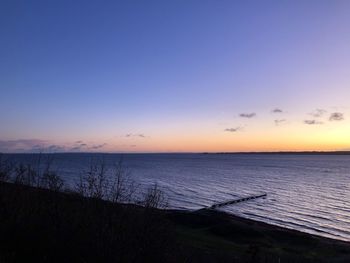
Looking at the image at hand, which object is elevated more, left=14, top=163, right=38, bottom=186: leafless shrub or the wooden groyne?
left=14, top=163, right=38, bottom=186: leafless shrub

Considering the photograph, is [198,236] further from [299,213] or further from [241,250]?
[299,213]

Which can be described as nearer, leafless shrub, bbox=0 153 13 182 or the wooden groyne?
leafless shrub, bbox=0 153 13 182

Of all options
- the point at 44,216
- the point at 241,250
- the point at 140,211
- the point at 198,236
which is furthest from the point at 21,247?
the point at 198,236

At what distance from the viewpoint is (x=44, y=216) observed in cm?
1206

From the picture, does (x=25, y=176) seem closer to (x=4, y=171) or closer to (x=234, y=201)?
(x=4, y=171)

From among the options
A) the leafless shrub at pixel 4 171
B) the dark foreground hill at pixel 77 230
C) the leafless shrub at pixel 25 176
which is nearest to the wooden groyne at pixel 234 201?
the leafless shrub at pixel 4 171

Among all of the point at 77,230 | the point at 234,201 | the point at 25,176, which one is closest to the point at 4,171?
the point at 25,176

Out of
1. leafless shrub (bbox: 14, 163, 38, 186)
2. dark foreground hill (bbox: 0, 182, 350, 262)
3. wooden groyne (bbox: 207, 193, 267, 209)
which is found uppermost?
leafless shrub (bbox: 14, 163, 38, 186)

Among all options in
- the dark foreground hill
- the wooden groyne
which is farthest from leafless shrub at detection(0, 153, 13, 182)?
the wooden groyne

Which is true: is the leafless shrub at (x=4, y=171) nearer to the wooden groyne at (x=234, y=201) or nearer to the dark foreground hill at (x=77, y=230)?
the dark foreground hill at (x=77, y=230)

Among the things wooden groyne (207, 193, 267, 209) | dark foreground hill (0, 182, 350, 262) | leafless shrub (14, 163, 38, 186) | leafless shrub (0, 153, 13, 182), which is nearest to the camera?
dark foreground hill (0, 182, 350, 262)

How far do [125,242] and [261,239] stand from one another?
3043 centimetres

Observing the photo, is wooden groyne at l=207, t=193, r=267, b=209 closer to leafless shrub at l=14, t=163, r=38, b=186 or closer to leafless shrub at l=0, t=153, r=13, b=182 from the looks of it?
leafless shrub at l=0, t=153, r=13, b=182

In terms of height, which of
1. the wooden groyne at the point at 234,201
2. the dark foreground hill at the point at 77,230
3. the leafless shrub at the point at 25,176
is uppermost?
the leafless shrub at the point at 25,176
